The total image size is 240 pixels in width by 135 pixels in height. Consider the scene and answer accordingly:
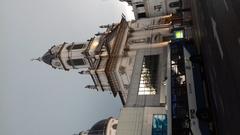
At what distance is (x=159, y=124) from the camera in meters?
27.9

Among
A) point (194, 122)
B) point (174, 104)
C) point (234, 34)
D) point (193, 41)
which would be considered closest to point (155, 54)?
point (193, 41)

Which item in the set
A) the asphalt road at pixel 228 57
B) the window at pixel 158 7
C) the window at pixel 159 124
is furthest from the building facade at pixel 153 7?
the asphalt road at pixel 228 57

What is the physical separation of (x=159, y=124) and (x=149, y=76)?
25.0ft

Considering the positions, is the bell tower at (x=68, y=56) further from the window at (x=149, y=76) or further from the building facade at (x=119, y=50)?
the window at (x=149, y=76)

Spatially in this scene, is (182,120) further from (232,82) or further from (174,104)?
(232,82)

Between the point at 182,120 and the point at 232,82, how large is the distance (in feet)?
36.5

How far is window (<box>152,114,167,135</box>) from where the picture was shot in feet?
89.5

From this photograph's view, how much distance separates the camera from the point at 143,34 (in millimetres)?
40031

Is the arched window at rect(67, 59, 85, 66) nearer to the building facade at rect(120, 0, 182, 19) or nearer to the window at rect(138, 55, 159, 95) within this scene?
the building facade at rect(120, 0, 182, 19)

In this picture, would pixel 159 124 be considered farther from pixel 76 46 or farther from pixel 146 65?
pixel 76 46

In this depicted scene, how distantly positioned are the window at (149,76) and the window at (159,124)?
4093 mm

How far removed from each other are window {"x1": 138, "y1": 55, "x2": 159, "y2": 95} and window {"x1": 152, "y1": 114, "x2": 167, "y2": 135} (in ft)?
13.4

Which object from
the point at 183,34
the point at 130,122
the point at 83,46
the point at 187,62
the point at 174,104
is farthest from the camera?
the point at 83,46

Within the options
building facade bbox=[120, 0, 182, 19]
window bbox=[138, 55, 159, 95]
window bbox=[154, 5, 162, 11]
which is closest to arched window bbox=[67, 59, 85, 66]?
building facade bbox=[120, 0, 182, 19]
